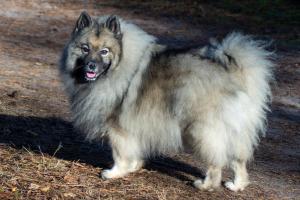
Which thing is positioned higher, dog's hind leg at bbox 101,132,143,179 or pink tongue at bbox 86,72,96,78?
pink tongue at bbox 86,72,96,78

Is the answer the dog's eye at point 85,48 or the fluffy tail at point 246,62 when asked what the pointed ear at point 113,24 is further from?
the fluffy tail at point 246,62

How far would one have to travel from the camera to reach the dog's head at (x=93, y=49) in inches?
221

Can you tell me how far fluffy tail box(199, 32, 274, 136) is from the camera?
5.40 meters

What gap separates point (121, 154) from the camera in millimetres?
5805

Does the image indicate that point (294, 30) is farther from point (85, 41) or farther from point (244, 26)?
point (85, 41)

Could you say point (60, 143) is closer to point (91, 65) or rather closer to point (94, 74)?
point (94, 74)

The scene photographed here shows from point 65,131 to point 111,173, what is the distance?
1.56 m

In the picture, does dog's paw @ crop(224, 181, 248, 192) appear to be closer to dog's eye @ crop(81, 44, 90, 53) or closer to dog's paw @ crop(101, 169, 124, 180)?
dog's paw @ crop(101, 169, 124, 180)

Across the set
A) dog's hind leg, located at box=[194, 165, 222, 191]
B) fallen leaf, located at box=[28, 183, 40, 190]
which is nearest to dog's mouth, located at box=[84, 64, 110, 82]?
fallen leaf, located at box=[28, 183, 40, 190]

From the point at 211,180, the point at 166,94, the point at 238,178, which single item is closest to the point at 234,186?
the point at 238,178

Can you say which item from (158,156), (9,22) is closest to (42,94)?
(158,156)

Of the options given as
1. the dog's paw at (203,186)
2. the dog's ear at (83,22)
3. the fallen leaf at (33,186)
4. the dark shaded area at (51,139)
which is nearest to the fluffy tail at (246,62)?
the dog's paw at (203,186)

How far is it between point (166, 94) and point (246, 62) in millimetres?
766

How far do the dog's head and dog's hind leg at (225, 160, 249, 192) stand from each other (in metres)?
1.46
